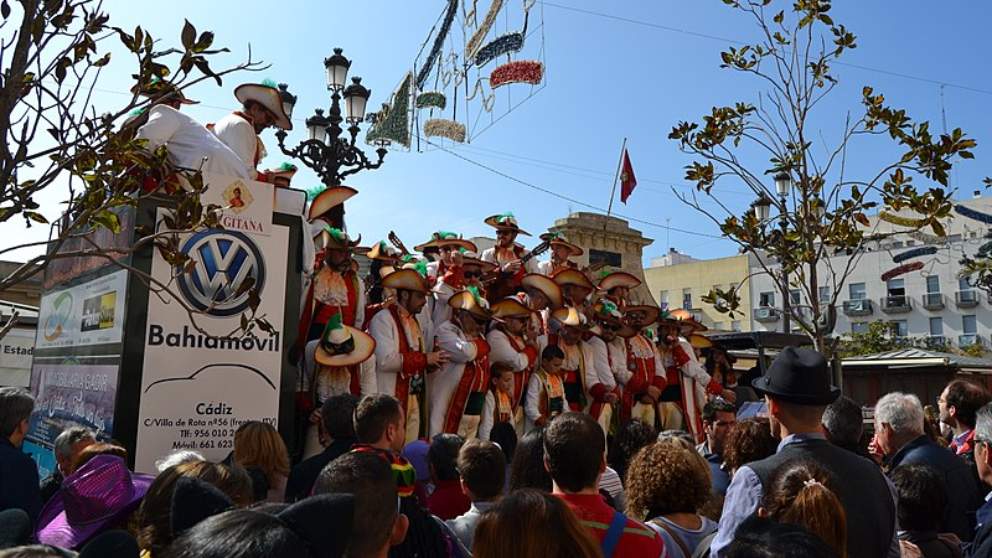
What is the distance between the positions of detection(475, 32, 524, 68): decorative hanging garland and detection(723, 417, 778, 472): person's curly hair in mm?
20479

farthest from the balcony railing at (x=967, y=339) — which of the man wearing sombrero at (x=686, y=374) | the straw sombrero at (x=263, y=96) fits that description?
the straw sombrero at (x=263, y=96)

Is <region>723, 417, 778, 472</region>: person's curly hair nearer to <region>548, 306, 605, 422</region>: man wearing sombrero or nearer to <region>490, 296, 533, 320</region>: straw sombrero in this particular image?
<region>490, 296, 533, 320</region>: straw sombrero

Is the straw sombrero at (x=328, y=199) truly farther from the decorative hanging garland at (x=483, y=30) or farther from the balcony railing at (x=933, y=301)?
the balcony railing at (x=933, y=301)

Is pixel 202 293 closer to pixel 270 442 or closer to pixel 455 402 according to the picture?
pixel 270 442

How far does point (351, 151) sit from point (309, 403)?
19.4 ft

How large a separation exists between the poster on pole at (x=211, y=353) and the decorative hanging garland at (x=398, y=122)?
1553cm

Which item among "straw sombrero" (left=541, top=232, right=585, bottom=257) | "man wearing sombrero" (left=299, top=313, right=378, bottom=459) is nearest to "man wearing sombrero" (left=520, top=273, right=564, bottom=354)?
"straw sombrero" (left=541, top=232, right=585, bottom=257)

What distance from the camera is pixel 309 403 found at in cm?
660

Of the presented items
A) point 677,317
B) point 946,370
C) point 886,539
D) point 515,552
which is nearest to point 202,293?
point 515,552

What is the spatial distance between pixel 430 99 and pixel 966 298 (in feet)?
153

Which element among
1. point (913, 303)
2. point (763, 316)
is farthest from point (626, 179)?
point (913, 303)

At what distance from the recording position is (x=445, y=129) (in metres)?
23.3

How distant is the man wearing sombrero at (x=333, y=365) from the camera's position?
6512 mm

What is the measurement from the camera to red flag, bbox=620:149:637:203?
19.4 m
